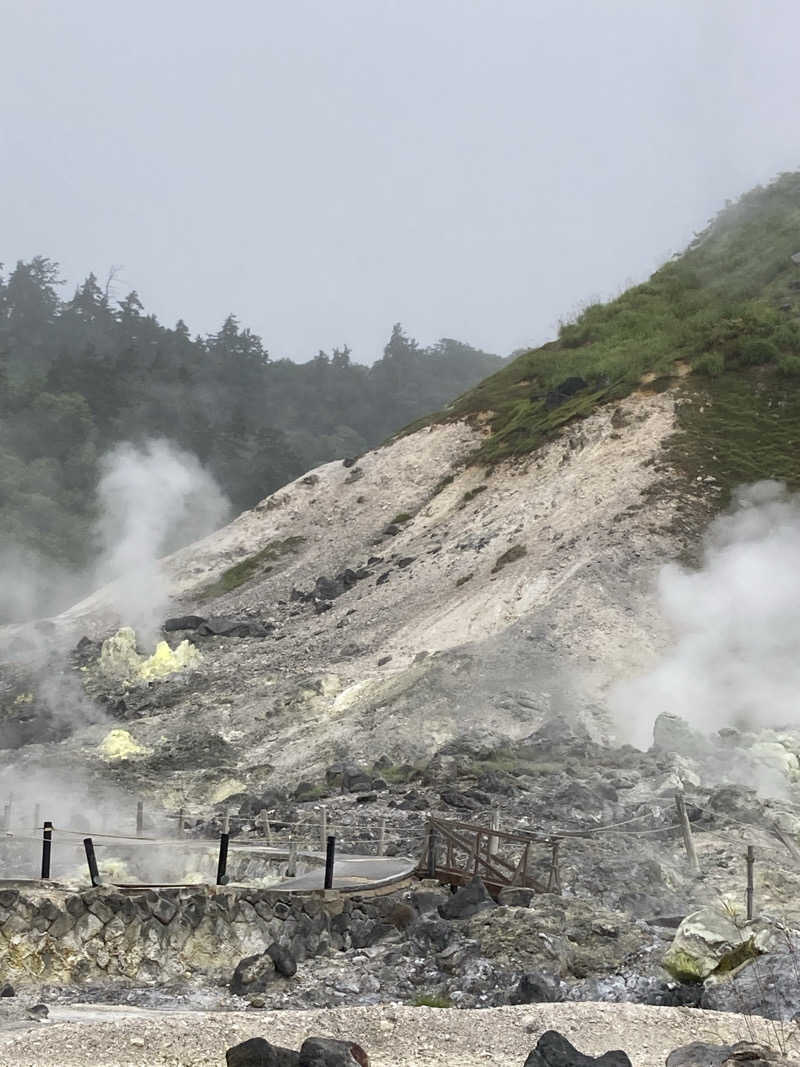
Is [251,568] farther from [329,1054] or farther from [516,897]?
[329,1054]

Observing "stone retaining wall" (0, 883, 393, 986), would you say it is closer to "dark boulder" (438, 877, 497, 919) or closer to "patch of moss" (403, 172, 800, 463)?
"dark boulder" (438, 877, 497, 919)

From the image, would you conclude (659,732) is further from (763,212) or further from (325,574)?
(763,212)

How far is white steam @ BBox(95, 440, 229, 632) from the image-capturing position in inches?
2763

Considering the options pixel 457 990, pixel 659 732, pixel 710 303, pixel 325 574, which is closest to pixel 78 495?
pixel 325 574

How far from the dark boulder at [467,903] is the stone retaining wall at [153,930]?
715 mm

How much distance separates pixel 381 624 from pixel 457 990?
85.7 feet

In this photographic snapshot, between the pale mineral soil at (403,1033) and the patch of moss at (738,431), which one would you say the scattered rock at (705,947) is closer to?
the pale mineral soil at (403,1033)

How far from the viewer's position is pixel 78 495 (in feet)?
259

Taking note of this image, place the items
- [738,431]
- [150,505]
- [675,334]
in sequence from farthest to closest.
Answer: [150,505] < [675,334] < [738,431]

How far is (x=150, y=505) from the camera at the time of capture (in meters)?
75.1

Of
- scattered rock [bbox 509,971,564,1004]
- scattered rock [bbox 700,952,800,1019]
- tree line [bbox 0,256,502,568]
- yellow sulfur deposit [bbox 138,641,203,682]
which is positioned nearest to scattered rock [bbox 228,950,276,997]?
scattered rock [bbox 509,971,564,1004]

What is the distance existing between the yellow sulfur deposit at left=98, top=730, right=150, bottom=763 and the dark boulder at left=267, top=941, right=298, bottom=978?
18854 mm

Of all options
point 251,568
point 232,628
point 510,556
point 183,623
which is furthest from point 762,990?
point 251,568

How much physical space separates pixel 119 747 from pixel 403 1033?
22.9 meters
